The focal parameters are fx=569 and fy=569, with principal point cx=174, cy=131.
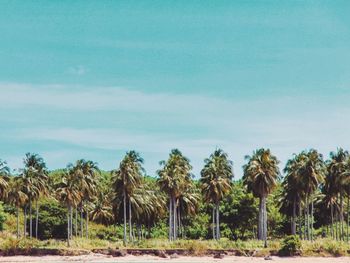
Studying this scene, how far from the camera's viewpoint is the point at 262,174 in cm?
9625

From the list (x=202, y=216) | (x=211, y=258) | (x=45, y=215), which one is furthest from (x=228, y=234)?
(x=211, y=258)

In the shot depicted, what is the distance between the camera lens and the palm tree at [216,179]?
335ft

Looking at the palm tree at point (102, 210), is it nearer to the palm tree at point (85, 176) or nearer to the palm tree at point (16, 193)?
the palm tree at point (85, 176)

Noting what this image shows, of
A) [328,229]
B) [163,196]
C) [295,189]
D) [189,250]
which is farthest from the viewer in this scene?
[328,229]

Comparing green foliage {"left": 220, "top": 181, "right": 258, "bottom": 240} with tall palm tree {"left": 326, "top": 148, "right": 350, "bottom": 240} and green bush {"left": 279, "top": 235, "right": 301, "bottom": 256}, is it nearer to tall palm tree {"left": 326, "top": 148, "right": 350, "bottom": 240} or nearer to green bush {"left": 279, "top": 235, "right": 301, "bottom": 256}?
tall palm tree {"left": 326, "top": 148, "right": 350, "bottom": 240}

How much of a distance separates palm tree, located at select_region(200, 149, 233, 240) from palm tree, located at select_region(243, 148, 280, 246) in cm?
576

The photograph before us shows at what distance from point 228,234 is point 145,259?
50.6 meters

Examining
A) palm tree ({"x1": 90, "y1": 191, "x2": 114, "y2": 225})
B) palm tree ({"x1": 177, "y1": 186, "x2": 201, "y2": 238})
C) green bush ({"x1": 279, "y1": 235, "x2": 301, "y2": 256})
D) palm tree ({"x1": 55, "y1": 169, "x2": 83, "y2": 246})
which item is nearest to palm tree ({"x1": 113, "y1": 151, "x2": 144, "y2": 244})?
palm tree ({"x1": 55, "y1": 169, "x2": 83, "y2": 246})

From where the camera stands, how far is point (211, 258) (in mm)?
77438

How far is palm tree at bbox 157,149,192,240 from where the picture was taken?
98188mm

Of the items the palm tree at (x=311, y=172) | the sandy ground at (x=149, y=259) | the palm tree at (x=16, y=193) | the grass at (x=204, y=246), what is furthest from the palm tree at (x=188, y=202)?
the sandy ground at (x=149, y=259)

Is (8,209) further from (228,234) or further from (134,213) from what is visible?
(228,234)

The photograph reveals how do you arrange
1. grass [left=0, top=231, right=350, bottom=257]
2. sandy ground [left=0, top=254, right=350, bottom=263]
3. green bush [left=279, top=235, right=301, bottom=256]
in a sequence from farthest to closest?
grass [left=0, top=231, right=350, bottom=257] < green bush [left=279, top=235, right=301, bottom=256] < sandy ground [left=0, top=254, right=350, bottom=263]

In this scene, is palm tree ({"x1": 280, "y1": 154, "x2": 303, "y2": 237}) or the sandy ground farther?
palm tree ({"x1": 280, "y1": 154, "x2": 303, "y2": 237})
